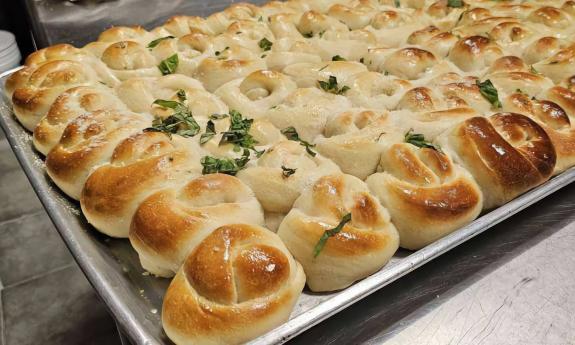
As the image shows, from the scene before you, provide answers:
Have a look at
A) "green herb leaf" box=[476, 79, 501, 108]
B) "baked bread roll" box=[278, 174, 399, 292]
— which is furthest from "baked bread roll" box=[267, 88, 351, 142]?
"green herb leaf" box=[476, 79, 501, 108]

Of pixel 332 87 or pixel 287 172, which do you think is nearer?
pixel 287 172

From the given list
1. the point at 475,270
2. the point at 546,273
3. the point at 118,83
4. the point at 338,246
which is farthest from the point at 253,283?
the point at 118,83

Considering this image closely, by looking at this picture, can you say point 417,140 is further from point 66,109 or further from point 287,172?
point 66,109

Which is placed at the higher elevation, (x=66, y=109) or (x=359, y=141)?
(x=359, y=141)

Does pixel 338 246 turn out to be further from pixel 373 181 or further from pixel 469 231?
pixel 469 231

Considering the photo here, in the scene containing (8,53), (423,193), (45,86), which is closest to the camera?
(423,193)

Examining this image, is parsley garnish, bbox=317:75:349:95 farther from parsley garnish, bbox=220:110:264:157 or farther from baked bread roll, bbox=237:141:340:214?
baked bread roll, bbox=237:141:340:214

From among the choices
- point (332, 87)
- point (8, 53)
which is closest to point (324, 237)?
point (332, 87)
